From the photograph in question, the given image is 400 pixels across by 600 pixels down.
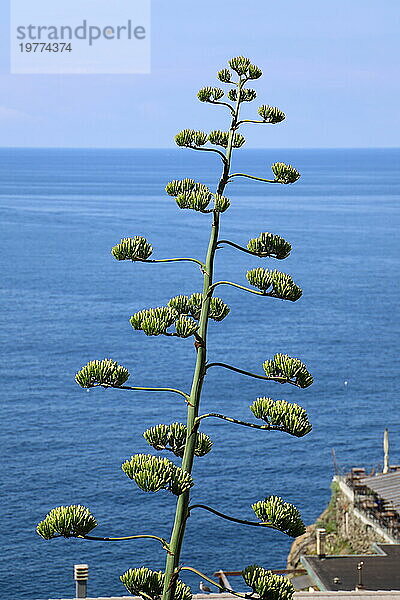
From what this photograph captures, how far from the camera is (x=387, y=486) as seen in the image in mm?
32281

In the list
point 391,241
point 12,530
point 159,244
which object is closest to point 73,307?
point 159,244


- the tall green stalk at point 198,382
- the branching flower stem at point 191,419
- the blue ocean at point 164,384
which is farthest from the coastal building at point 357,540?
the branching flower stem at point 191,419

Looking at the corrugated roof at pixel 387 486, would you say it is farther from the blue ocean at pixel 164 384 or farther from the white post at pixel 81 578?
the white post at pixel 81 578

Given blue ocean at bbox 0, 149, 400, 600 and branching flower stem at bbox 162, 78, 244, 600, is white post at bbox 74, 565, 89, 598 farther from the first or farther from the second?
blue ocean at bbox 0, 149, 400, 600

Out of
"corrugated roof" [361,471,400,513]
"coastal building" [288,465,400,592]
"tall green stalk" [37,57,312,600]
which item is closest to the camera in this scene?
"tall green stalk" [37,57,312,600]

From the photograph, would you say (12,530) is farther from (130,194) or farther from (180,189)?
(130,194)

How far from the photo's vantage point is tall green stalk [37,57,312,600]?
19.6 feet

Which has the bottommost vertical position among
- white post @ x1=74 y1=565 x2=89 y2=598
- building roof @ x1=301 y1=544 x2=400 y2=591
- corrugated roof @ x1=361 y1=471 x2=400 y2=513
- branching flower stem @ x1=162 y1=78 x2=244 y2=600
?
building roof @ x1=301 y1=544 x2=400 y2=591

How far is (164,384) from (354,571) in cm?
3152

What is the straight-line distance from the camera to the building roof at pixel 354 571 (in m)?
22.6

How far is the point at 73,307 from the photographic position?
72562 mm

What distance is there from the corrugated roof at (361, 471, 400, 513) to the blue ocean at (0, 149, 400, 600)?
17.3 ft

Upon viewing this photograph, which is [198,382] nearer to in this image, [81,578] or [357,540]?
[81,578]

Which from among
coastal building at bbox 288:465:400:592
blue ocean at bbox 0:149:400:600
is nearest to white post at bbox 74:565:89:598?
coastal building at bbox 288:465:400:592
